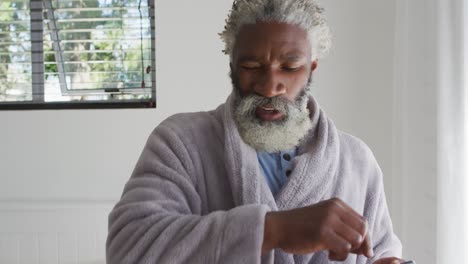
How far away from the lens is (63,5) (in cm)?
240

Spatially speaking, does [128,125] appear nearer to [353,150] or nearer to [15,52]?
[15,52]

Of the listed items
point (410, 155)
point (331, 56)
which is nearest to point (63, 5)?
point (331, 56)

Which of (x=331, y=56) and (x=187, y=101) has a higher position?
(x=331, y=56)

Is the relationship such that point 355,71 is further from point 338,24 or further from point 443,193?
point 443,193

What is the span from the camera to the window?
2.39m

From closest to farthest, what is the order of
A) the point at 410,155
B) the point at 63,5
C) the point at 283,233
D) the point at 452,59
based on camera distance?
the point at 283,233
the point at 452,59
the point at 410,155
the point at 63,5

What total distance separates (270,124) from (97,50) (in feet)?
5.39

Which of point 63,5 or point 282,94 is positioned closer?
point 282,94

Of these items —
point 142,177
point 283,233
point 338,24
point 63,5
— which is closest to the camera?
point 283,233

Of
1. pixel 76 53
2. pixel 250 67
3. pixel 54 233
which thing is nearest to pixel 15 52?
pixel 76 53

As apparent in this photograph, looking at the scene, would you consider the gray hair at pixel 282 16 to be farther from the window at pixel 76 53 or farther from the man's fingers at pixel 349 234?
the window at pixel 76 53

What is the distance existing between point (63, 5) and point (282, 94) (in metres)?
1.75

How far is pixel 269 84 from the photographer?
900 millimetres

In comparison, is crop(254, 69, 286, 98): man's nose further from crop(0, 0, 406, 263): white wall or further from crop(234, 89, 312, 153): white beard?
crop(0, 0, 406, 263): white wall
